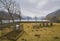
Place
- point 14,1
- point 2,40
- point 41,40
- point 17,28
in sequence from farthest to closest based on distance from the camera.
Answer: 1. point 14,1
2. point 17,28
3. point 41,40
4. point 2,40

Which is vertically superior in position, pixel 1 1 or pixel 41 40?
pixel 1 1

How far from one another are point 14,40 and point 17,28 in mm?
4576

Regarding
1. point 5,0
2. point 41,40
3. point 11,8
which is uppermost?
point 5,0

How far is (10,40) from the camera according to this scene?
23.9ft

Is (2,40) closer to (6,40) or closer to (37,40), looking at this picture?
(6,40)

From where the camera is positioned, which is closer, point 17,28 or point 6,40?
point 6,40

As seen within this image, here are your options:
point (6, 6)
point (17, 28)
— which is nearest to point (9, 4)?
point (6, 6)

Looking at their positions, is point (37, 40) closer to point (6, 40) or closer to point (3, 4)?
point (6, 40)

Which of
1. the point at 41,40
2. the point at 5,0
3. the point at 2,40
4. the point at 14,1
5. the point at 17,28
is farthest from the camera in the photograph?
the point at 14,1

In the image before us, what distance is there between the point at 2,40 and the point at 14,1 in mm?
14505

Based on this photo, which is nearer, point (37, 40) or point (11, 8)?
point (37, 40)

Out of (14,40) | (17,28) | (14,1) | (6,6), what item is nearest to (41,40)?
(14,40)

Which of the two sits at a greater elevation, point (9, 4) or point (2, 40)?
point (9, 4)

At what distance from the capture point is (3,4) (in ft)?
63.7
